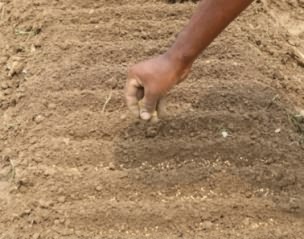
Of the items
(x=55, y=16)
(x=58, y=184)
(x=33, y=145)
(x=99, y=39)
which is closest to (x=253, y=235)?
(x=58, y=184)

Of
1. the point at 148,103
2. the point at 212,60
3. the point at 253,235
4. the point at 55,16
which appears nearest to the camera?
the point at 148,103

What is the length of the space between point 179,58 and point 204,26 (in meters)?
0.15

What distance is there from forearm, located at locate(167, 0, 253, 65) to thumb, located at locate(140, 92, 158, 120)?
160 mm

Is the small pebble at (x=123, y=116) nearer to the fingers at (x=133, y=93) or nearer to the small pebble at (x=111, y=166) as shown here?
the small pebble at (x=111, y=166)

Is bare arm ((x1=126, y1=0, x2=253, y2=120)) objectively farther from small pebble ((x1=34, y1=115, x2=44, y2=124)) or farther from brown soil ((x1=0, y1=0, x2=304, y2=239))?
small pebble ((x1=34, y1=115, x2=44, y2=124))

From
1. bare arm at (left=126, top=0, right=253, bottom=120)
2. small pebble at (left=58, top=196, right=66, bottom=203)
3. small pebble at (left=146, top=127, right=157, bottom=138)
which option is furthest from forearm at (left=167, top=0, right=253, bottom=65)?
small pebble at (left=58, top=196, right=66, bottom=203)

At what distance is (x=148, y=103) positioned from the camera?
2287 mm

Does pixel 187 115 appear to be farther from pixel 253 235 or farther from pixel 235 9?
pixel 235 9

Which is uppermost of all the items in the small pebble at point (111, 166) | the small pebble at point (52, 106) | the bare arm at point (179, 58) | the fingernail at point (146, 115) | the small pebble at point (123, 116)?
the bare arm at point (179, 58)

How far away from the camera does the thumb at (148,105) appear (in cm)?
227

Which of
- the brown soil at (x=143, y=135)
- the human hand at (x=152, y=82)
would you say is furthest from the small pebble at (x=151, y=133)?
the human hand at (x=152, y=82)

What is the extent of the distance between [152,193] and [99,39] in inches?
33.3

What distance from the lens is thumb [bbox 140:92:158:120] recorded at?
2270 millimetres

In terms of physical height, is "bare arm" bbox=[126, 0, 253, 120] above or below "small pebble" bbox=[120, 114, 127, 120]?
above
